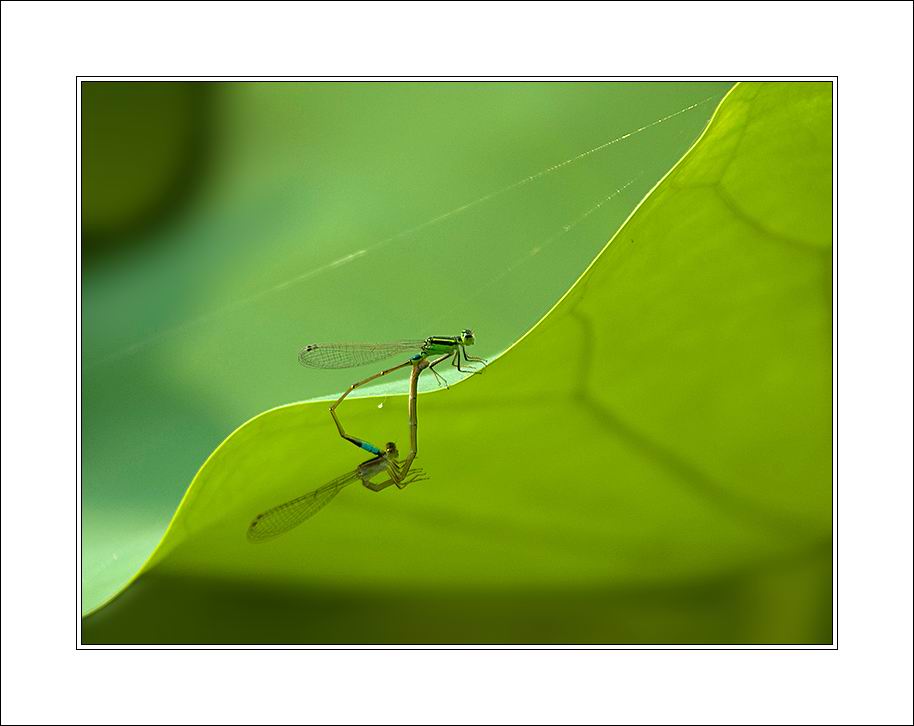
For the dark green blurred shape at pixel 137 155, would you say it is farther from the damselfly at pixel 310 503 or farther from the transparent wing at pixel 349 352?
the damselfly at pixel 310 503

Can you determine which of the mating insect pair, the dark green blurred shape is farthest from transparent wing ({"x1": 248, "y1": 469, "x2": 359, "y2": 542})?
the dark green blurred shape

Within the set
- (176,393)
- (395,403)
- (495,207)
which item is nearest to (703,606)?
(395,403)

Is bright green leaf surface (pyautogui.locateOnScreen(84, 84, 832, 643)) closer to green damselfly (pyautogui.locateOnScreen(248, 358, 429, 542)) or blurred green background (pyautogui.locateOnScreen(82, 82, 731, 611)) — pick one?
green damselfly (pyautogui.locateOnScreen(248, 358, 429, 542))

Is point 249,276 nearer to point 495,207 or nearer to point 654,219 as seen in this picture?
point 495,207

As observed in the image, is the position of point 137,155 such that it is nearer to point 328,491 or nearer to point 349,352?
point 349,352

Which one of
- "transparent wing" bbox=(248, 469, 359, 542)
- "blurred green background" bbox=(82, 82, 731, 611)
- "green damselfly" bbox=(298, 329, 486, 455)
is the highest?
"blurred green background" bbox=(82, 82, 731, 611)

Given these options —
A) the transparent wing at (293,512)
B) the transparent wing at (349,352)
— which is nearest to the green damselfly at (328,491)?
the transparent wing at (293,512)
